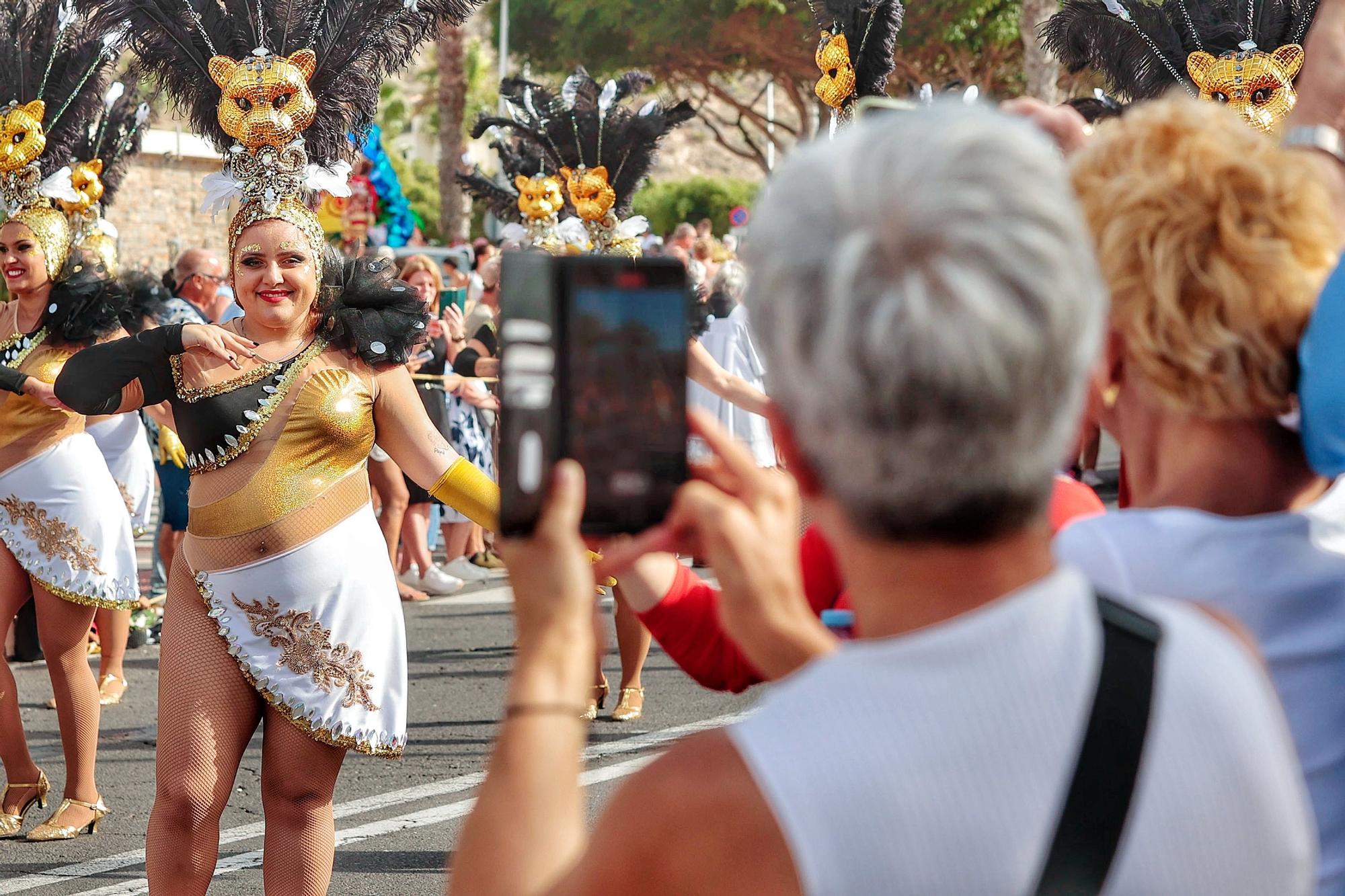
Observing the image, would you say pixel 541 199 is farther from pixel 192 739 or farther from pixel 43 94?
pixel 192 739

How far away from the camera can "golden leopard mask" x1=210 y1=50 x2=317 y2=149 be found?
4.30 m

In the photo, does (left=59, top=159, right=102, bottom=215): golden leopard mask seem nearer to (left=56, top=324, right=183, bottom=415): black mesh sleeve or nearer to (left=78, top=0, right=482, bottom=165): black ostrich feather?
(left=78, top=0, right=482, bottom=165): black ostrich feather

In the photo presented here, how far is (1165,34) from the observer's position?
5.54 metres

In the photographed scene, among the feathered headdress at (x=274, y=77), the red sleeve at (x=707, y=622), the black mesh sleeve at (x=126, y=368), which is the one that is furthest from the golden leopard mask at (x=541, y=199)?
the red sleeve at (x=707, y=622)

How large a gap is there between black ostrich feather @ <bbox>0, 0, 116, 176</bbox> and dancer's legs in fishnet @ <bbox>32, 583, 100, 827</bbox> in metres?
2.19

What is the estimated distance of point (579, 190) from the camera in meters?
7.73

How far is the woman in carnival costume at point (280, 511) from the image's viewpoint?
3.63m

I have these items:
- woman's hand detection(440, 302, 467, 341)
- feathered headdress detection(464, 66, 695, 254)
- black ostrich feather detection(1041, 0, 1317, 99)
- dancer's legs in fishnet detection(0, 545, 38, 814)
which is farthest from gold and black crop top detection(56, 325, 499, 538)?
woman's hand detection(440, 302, 467, 341)

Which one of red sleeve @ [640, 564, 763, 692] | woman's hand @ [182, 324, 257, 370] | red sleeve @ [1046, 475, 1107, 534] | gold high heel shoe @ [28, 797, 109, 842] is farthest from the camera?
gold high heel shoe @ [28, 797, 109, 842]

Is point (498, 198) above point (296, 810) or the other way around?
above

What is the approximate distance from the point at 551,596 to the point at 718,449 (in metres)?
0.23

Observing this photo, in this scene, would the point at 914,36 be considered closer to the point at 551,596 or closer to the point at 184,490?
the point at 184,490

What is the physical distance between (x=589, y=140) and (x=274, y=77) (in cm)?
377

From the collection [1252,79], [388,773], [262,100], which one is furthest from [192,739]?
[1252,79]
